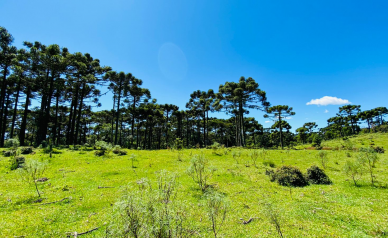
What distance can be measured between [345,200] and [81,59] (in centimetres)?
4110

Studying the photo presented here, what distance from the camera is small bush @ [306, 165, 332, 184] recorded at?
10391 mm

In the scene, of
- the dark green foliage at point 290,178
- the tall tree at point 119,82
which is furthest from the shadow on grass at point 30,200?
the tall tree at point 119,82

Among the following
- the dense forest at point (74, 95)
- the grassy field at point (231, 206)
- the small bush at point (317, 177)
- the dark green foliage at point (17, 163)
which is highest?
the dense forest at point (74, 95)

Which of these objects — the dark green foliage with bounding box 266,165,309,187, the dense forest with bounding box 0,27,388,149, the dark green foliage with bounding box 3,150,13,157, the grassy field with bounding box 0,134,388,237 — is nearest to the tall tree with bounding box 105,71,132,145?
the dense forest with bounding box 0,27,388,149

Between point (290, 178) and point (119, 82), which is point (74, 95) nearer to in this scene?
point (119, 82)

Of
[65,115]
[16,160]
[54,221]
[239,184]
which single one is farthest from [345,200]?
[65,115]

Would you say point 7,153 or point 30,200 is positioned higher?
point 7,153

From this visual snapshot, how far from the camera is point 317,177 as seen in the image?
1072cm

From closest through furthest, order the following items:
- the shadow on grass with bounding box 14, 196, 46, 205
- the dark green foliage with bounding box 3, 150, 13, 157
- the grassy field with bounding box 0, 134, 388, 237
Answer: the grassy field with bounding box 0, 134, 388, 237 < the shadow on grass with bounding box 14, 196, 46, 205 < the dark green foliage with bounding box 3, 150, 13, 157

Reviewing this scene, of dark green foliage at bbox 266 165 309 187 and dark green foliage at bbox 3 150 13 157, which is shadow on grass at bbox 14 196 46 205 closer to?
dark green foliage at bbox 3 150 13 157

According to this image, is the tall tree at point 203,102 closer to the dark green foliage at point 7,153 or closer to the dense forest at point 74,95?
the dense forest at point 74,95

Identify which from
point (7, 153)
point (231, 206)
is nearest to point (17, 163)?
point (7, 153)

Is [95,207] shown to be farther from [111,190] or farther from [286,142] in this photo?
[286,142]

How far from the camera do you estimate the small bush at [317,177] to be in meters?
10.4
